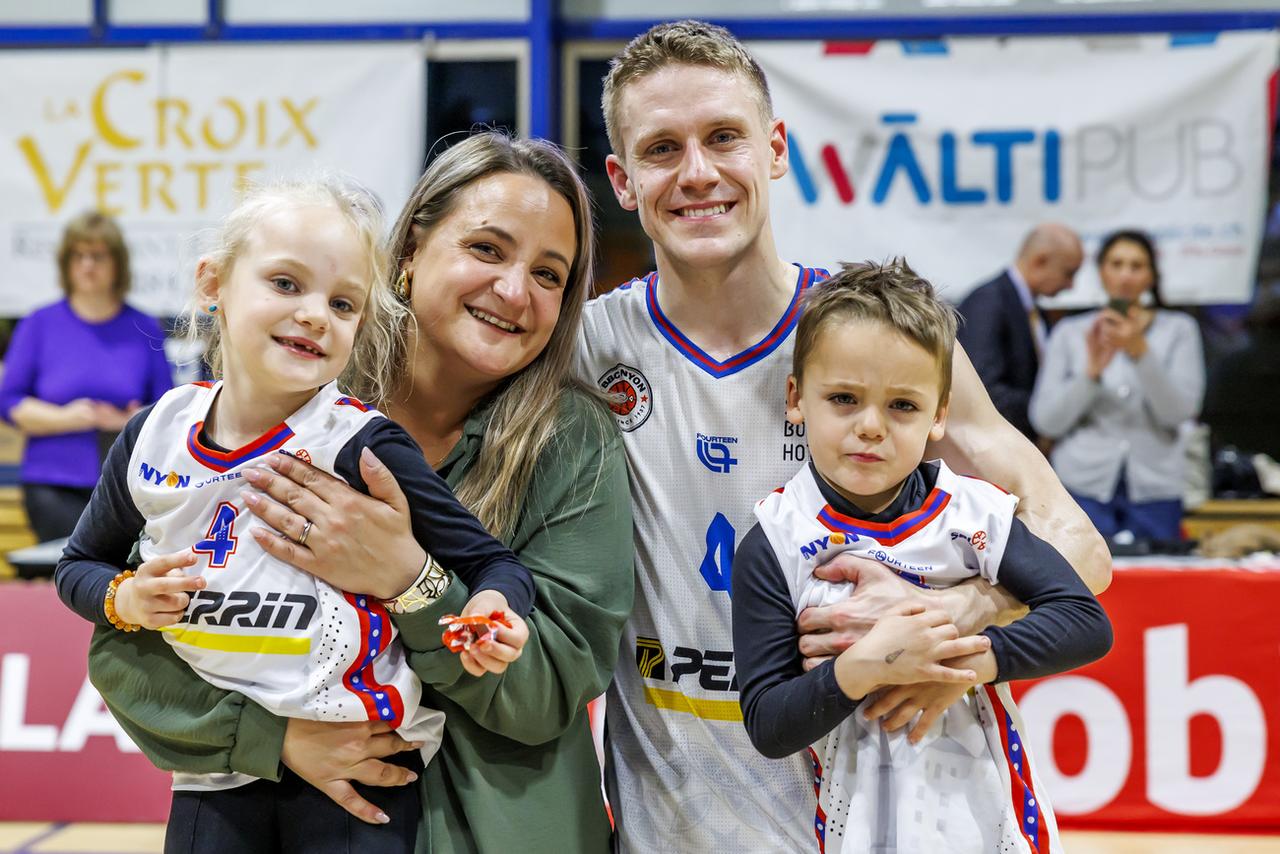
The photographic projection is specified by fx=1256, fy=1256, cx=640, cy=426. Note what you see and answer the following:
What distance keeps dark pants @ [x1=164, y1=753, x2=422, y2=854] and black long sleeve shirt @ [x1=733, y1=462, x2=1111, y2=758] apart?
0.53 m

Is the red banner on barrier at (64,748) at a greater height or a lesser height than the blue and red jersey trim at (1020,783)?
lesser

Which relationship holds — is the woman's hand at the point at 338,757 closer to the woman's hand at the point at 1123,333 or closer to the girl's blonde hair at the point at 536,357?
the girl's blonde hair at the point at 536,357

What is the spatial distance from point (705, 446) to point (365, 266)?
0.65m

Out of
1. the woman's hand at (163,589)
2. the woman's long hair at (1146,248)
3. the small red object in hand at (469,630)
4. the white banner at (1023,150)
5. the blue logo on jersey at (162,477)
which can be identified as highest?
the white banner at (1023,150)

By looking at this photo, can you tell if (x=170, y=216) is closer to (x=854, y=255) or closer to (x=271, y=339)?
(x=854, y=255)

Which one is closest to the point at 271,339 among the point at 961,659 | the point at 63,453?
the point at 961,659

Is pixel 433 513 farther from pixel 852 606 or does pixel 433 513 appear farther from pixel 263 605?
pixel 852 606

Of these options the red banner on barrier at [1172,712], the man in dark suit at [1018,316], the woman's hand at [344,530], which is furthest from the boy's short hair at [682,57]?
the man in dark suit at [1018,316]

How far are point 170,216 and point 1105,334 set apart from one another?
4.81 metres

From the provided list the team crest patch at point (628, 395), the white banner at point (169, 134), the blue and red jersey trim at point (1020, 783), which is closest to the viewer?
the blue and red jersey trim at point (1020, 783)

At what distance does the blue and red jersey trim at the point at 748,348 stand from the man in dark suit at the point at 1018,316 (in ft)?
A: 12.9

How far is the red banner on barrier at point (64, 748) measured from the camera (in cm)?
421

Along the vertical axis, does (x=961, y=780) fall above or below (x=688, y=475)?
below

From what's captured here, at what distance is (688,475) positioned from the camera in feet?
7.05
